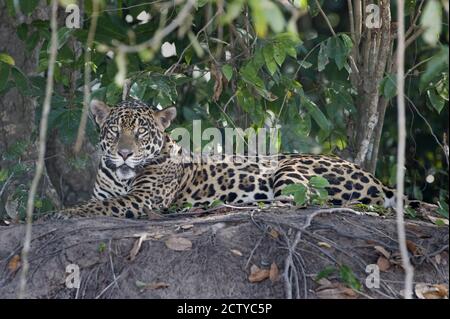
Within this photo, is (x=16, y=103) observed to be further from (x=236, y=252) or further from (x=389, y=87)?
(x=236, y=252)

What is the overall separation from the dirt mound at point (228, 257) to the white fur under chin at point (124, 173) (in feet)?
5.67

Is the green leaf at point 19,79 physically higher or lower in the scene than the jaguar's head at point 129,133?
higher

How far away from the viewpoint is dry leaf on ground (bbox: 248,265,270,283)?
745 cm

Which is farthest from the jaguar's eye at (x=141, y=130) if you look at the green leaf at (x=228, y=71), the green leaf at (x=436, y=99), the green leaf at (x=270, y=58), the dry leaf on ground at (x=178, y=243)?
the green leaf at (x=436, y=99)

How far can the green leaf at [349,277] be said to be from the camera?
7.14 meters

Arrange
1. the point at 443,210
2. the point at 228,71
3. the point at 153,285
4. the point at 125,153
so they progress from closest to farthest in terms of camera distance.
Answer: the point at 153,285
the point at 443,210
the point at 228,71
the point at 125,153

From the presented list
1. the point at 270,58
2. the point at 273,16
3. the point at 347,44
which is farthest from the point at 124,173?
the point at 273,16

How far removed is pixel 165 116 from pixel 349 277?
11.3 ft

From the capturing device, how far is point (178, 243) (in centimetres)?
781

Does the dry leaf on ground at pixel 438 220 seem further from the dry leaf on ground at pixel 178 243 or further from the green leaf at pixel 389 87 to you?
the dry leaf on ground at pixel 178 243

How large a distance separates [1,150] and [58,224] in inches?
125

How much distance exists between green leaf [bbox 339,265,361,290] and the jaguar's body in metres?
2.30

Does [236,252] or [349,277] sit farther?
[236,252]

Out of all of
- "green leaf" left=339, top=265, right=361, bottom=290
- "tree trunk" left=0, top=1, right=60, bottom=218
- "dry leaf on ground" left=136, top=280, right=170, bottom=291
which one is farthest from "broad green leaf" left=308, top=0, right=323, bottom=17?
"dry leaf on ground" left=136, top=280, right=170, bottom=291
